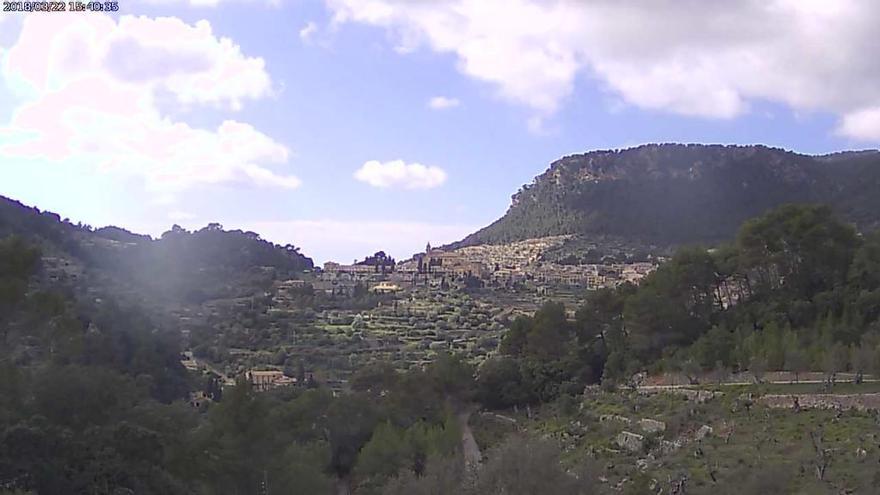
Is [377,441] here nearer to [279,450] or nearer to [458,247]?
[279,450]

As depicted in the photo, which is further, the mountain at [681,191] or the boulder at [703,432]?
the mountain at [681,191]

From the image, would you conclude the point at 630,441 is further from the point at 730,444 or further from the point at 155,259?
the point at 155,259

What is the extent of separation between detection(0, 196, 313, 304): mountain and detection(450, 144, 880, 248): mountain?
29.0 meters

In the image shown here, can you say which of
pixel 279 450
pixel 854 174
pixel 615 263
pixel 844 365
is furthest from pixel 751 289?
pixel 854 174

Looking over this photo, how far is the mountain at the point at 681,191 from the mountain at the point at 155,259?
29.0m

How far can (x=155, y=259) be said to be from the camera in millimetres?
60781

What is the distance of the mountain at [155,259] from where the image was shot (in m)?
48.2

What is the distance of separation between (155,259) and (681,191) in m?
50.3

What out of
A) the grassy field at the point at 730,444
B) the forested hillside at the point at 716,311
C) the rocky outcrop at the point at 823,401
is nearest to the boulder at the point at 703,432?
the grassy field at the point at 730,444

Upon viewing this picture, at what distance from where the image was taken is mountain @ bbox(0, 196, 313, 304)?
158 feet

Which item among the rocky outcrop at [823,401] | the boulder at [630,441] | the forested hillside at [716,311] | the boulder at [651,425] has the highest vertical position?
the forested hillside at [716,311]

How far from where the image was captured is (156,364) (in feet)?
107

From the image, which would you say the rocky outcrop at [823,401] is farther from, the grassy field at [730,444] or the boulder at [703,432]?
the boulder at [703,432]

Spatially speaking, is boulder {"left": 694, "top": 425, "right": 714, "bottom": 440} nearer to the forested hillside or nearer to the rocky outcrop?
the rocky outcrop
